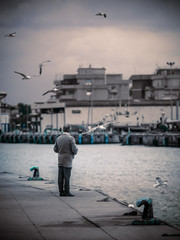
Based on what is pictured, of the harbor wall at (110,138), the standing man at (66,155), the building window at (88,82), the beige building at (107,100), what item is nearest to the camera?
the standing man at (66,155)

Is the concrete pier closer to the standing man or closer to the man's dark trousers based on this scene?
the man's dark trousers

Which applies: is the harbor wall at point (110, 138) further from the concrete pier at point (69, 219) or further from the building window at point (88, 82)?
the concrete pier at point (69, 219)

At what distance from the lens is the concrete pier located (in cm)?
990

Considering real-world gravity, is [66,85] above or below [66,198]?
above

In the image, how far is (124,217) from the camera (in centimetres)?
1191

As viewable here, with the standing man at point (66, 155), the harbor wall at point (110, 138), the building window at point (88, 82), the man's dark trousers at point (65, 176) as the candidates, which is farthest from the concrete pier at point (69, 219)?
the building window at point (88, 82)

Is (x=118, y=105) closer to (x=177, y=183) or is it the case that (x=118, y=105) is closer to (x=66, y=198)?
(x=177, y=183)

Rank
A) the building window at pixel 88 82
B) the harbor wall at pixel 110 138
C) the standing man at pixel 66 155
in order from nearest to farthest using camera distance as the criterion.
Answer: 1. the standing man at pixel 66 155
2. the harbor wall at pixel 110 138
3. the building window at pixel 88 82

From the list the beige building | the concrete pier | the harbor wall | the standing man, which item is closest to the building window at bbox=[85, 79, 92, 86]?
the beige building

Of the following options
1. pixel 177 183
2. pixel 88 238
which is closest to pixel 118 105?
pixel 177 183

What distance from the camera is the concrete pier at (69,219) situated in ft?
32.5

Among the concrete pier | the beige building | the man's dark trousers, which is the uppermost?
the beige building

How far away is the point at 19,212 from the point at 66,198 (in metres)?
2.82

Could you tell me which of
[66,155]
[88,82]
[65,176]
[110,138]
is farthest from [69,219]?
[88,82]
